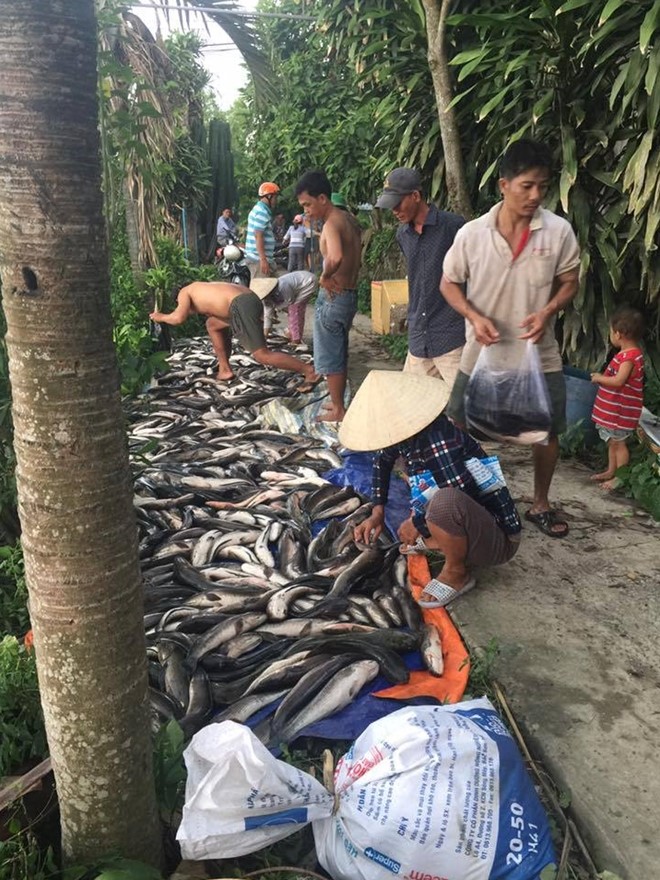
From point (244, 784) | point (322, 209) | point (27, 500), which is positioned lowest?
point (244, 784)

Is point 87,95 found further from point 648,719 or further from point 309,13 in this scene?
point 309,13

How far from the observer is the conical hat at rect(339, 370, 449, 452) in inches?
130

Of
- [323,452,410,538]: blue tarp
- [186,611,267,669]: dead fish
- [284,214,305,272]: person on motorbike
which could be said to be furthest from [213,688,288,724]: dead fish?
[284,214,305,272]: person on motorbike

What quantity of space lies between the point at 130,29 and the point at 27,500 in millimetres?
9093

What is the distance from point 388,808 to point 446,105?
19.3ft

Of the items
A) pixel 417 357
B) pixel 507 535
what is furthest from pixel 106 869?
pixel 417 357

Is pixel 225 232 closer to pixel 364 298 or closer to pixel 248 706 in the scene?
pixel 364 298

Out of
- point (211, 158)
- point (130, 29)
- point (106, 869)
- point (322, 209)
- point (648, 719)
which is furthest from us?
point (211, 158)

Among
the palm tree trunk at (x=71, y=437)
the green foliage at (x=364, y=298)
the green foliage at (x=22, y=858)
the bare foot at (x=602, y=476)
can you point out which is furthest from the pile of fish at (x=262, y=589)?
the green foliage at (x=364, y=298)

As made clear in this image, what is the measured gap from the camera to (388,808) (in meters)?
1.90

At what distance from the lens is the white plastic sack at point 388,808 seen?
186cm

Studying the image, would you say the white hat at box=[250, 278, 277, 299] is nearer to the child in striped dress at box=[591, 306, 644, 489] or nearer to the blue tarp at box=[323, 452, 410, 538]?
the blue tarp at box=[323, 452, 410, 538]

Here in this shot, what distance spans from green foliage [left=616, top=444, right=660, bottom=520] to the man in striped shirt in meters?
6.70

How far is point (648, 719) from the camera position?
272cm
